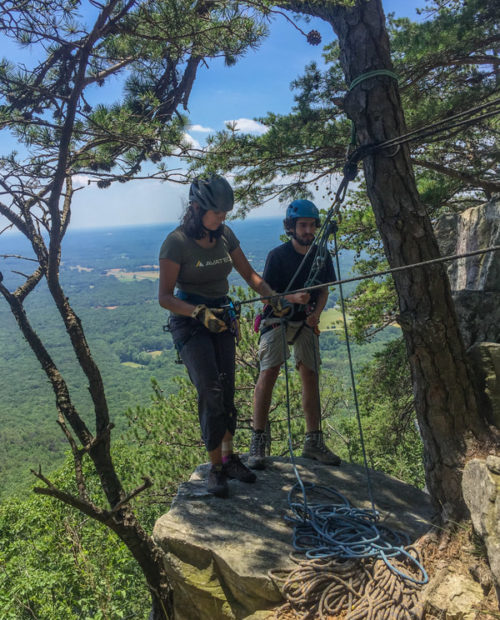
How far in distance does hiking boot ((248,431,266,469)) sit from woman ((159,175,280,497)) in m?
0.46

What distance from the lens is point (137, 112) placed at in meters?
4.29

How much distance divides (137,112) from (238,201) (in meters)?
2.63

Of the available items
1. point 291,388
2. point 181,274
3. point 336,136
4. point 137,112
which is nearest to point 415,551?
point 181,274

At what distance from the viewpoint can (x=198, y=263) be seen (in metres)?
3.08

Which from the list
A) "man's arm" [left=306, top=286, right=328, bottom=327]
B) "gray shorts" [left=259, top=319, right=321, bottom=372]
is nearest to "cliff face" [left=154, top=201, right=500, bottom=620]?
"gray shorts" [left=259, top=319, right=321, bottom=372]

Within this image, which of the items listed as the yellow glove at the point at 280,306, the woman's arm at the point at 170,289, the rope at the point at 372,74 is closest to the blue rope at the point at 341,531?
the yellow glove at the point at 280,306

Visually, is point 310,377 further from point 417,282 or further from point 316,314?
point 417,282

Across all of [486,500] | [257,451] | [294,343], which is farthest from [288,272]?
[486,500]

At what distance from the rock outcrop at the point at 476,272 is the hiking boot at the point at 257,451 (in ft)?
5.94

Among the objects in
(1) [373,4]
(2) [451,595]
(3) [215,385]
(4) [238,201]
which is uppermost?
(1) [373,4]

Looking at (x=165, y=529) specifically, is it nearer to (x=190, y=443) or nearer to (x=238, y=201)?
(x=238, y=201)

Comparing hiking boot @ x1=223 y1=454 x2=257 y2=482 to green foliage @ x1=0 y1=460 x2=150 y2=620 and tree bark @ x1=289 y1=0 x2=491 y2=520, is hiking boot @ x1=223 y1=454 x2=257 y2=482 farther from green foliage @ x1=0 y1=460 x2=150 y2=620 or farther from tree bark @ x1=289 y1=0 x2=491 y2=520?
green foliage @ x1=0 y1=460 x2=150 y2=620

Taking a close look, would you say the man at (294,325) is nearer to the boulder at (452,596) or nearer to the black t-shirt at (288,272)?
the black t-shirt at (288,272)

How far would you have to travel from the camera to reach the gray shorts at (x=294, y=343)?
12.0 ft
